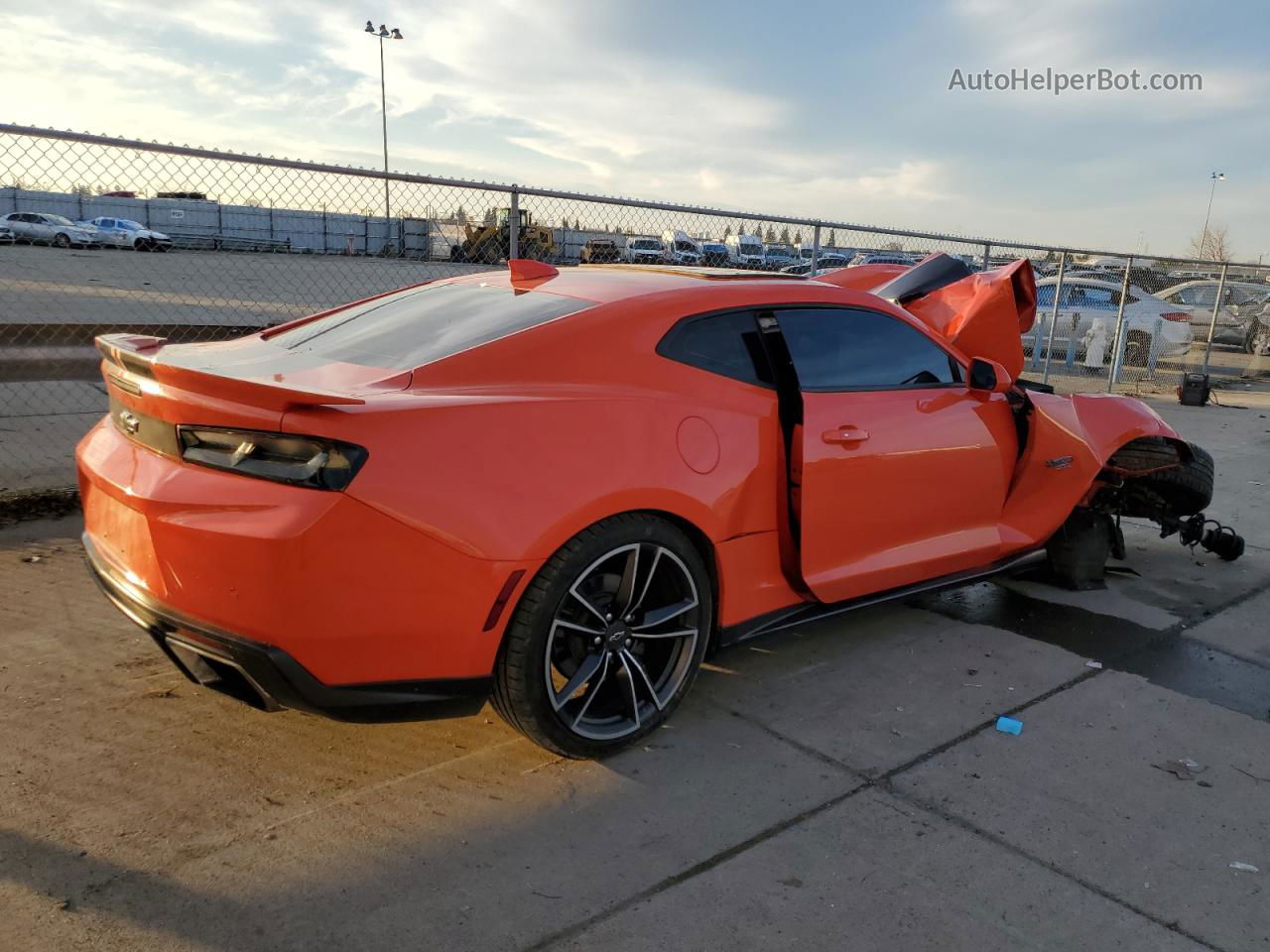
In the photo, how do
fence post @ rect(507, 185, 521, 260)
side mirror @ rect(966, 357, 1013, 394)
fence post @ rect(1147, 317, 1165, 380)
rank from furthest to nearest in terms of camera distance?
fence post @ rect(1147, 317, 1165, 380) < fence post @ rect(507, 185, 521, 260) < side mirror @ rect(966, 357, 1013, 394)

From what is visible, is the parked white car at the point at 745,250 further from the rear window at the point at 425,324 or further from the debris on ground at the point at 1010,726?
the debris on ground at the point at 1010,726

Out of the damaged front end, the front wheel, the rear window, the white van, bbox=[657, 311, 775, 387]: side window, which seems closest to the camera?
the front wheel

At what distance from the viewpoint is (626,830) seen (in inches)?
105

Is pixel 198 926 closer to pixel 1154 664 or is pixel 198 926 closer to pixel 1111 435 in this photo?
pixel 1154 664

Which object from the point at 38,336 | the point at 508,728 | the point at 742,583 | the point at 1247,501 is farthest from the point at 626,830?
the point at 1247,501

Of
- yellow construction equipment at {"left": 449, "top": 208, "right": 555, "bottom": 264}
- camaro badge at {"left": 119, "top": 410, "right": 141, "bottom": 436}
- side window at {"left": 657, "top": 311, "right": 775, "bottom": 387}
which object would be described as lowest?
camaro badge at {"left": 119, "top": 410, "right": 141, "bottom": 436}

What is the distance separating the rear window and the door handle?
1017 mm

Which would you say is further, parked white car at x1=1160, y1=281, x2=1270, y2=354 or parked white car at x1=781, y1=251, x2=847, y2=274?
A: parked white car at x1=1160, y1=281, x2=1270, y2=354

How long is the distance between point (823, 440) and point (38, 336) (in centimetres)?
493

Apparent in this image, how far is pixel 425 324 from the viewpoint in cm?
329

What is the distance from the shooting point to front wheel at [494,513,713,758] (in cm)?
272

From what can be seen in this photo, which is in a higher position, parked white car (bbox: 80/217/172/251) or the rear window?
parked white car (bbox: 80/217/172/251)

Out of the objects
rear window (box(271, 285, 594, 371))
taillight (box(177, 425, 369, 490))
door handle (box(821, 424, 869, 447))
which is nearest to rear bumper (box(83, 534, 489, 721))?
taillight (box(177, 425, 369, 490))

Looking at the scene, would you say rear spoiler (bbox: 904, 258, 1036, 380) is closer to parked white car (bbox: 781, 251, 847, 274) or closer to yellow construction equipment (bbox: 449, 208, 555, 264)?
yellow construction equipment (bbox: 449, 208, 555, 264)
